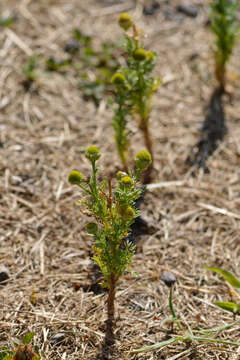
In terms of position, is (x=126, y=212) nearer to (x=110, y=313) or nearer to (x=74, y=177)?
(x=74, y=177)

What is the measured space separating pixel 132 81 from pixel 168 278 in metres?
1.18

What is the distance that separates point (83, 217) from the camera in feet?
8.06

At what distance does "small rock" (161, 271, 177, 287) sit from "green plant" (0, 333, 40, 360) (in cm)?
76

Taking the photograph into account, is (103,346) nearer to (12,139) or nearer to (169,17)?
(12,139)

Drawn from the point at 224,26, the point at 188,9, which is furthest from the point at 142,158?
the point at 188,9

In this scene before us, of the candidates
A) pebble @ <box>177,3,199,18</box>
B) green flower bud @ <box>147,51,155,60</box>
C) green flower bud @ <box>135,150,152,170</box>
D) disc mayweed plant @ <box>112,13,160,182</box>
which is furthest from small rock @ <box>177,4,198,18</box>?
green flower bud @ <box>135,150,152,170</box>

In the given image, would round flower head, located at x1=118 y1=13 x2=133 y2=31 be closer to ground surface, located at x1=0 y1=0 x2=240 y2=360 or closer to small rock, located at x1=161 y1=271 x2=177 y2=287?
ground surface, located at x1=0 y1=0 x2=240 y2=360

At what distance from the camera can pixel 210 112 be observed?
3.29 meters

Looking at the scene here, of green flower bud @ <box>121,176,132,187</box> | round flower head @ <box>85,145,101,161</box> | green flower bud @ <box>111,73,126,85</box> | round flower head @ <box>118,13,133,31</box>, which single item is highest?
round flower head @ <box>118,13,133,31</box>

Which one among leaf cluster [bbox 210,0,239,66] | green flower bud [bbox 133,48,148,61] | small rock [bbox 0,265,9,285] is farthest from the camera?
leaf cluster [bbox 210,0,239,66]

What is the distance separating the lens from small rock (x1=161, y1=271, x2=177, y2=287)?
7.08ft

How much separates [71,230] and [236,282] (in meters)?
0.99

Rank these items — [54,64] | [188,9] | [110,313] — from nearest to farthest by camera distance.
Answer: [110,313] < [54,64] < [188,9]

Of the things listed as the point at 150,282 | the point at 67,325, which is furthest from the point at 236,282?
the point at 67,325
